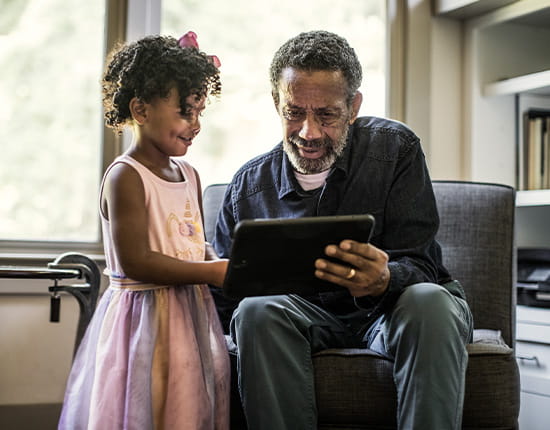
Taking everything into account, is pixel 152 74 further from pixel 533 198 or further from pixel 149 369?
pixel 533 198

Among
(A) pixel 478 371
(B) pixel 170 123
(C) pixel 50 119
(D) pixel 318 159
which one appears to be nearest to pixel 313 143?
(D) pixel 318 159

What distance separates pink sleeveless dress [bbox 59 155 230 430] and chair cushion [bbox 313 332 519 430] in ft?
0.69

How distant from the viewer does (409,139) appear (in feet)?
5.30

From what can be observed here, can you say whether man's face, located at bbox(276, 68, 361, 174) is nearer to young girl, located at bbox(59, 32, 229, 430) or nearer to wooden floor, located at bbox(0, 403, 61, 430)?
young girl, located at bbox(59, 32, 229, 430)

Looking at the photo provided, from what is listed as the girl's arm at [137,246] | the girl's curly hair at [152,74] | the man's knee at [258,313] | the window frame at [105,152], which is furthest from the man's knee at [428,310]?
the window frame at [105,152]

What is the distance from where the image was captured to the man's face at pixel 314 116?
155 cm

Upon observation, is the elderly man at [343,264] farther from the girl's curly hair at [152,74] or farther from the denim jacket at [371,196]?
the girl's curly hair at [152,74]

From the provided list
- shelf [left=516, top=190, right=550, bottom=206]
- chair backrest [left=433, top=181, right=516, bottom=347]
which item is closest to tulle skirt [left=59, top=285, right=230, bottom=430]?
chair backrest [left=433, top=181, right=516, bottom=347]

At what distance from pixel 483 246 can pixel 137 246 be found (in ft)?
3.16

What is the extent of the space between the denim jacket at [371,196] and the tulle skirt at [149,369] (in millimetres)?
340

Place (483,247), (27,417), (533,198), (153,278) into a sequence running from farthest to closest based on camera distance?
(533,198) < (27,417) < (483,247) < (153,278)

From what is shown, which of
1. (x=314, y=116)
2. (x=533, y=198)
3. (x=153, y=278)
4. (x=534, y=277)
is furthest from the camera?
(x=533, y=198)

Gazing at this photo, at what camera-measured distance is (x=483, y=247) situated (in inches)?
69.9

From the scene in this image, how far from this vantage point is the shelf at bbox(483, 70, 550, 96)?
2.40m
